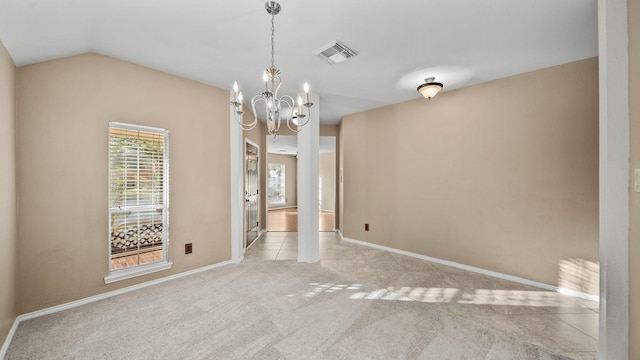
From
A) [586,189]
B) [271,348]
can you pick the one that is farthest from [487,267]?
[271,348]

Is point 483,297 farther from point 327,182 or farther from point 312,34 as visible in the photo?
point 327,182

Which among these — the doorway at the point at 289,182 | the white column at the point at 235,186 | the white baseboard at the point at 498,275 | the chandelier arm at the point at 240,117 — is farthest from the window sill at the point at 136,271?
the doorway at the point at 289,182

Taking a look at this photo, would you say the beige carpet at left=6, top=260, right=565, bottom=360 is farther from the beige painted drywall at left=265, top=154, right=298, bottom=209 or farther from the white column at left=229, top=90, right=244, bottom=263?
the beige painted drywall at left=265, top=154, right=298, bottom=209

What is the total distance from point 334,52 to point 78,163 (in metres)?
2.89

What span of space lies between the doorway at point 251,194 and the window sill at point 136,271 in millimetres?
1390

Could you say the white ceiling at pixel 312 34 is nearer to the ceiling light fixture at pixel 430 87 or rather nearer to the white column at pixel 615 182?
the ceiling light fixture at pixel 430 87

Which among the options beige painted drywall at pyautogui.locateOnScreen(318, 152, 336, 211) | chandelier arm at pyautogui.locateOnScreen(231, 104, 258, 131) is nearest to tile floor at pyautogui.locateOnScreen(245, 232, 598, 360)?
chandelier arm at pyautogui.locateOnScreen(231, 104, 258, 131)

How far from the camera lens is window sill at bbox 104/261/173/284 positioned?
250 cm

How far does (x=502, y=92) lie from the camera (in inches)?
120

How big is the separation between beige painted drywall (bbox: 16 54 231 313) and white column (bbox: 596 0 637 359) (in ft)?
13.1

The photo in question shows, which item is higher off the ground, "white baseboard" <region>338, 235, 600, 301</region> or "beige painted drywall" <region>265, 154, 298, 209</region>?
A: "beige painted drywall" <region>265, 154, 298, 209</region>

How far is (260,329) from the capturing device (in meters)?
1.95

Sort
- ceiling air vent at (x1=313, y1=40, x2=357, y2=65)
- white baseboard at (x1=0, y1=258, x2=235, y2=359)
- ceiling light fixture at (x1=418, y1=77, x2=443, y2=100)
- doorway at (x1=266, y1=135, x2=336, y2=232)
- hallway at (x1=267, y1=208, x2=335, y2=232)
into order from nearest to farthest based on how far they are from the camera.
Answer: white baseboard at (x1=0, y1=258, x2=235, y2=359), ceiling air vent at (x1=313, y1=40, x2=357, y2=65), ceiling light fixture at (x1=418, y1=77, x2=443, y2=100), hallway at (x1=267, y1=208, x2=335, y2=232), doorway at (x1=266, y1=135, x2=336, y2=232)

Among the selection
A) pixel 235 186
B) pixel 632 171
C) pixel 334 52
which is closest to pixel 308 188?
pixel 235 186
